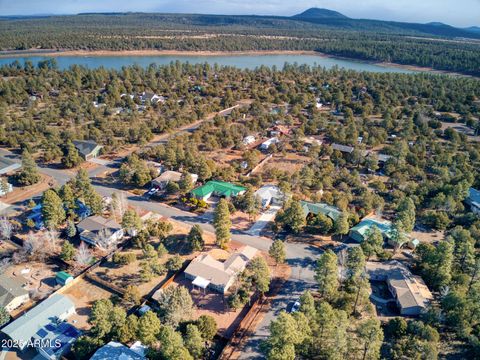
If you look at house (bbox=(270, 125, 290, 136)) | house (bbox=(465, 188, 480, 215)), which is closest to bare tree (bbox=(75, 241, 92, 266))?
house (bbox=(270, 125, 290, 136))

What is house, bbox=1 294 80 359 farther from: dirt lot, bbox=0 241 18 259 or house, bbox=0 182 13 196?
house, bbox=0 182 13 196

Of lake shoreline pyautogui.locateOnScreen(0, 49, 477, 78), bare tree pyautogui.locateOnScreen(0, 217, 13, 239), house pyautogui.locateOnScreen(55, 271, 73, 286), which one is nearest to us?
house pyautogui.locateOnScreen(55, 271, 73, 286)

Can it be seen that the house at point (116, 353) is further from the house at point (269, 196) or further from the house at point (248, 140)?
the house at point (248, 140)

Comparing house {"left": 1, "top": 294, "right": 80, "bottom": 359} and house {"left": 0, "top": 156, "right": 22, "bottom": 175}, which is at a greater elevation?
house {"left": 0, "top": 156, "right": 22, "bottom": 175}

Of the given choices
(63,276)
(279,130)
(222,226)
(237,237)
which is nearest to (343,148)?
(279,130)

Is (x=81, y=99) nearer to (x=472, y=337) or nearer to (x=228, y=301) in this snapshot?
(x=228, y=301)

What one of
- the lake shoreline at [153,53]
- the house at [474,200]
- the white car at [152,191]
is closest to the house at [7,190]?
the white car at [152,191]

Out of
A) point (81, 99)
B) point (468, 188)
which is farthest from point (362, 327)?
point (81, 99)
